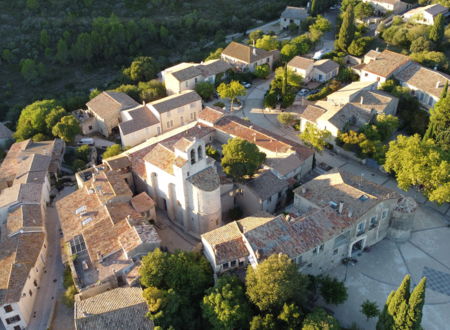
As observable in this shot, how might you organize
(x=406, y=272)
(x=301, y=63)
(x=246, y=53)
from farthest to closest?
1. (x=246, y=53)
2. (x=301, y=63)
3. (x=406, y=272)

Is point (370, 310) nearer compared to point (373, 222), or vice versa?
point (370, 310)

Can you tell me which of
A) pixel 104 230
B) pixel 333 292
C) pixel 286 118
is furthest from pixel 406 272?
pixel 104 230

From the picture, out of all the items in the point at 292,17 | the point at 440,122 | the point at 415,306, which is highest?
the point at 292,17

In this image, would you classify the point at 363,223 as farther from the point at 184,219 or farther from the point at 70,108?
the point at 70,108

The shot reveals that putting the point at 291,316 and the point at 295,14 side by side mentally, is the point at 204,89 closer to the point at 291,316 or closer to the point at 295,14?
the point at 295,14

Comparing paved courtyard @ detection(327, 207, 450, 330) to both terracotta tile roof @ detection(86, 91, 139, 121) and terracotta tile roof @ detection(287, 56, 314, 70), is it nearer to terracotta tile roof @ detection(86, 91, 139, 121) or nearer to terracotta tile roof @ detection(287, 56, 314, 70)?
terracotta tile roof @ detection(287, 56, 314, 70)

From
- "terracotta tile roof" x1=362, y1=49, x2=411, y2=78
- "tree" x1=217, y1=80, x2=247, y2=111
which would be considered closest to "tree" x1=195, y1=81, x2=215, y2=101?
"tree" x1=217, y1=80, x2=247, y2=111

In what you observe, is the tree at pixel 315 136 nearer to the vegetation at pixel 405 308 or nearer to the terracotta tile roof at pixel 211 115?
the terracotta tile roof at pixel 211 115

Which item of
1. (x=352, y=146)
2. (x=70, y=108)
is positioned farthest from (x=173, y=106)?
(x=352, y=146)
